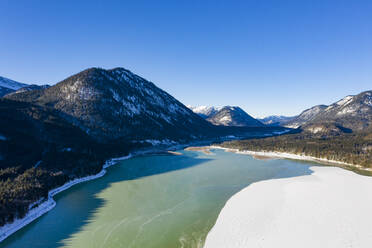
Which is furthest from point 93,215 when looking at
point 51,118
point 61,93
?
point 61,93

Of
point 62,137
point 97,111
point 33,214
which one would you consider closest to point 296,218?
point 33,214

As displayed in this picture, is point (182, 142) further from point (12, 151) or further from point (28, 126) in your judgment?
point (12, 151)

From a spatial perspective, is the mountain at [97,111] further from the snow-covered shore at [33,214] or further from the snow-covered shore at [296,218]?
the snow-covered shore at [296,218]

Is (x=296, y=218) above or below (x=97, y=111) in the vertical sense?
below

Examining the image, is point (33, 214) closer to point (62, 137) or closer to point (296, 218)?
point (296, 218)

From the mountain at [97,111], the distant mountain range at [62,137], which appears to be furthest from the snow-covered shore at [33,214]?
the mountain at [97,111]

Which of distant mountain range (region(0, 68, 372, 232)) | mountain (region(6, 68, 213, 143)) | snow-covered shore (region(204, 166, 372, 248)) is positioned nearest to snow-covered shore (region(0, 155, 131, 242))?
distant mountain range (region(0, 68, 372, 232))
